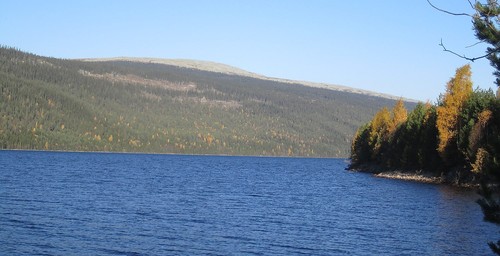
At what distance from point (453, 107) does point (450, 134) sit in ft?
13.5

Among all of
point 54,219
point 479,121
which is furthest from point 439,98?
point 54,219

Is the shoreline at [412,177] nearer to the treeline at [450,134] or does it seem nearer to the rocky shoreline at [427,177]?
the rocky shoreline at [427,177]

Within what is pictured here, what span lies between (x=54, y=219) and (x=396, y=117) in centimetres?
9188

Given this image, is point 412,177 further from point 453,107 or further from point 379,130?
point 379,130

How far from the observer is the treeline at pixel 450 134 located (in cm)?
7938

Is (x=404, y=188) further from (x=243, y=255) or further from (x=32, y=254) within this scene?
(x=32, y=254)

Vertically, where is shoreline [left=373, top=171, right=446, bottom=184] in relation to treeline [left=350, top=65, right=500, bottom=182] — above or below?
below

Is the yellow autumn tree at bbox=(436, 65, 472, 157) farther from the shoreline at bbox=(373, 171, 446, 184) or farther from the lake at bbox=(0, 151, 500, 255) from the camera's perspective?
the lake at bbox=(0, 151, 500, 255)

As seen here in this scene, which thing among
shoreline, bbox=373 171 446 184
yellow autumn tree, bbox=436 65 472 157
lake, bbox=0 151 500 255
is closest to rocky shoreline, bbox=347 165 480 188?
shoreline, bbox=373 171 446 184

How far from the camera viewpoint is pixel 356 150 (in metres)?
160

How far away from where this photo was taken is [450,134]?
88750 mm

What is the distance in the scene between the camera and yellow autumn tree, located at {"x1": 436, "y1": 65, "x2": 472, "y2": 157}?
292 feet

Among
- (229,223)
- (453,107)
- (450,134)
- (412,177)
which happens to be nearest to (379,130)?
(412,177)

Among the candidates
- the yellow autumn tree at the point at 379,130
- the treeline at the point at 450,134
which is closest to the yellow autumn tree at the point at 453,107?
the treeline at the point at 450,134
